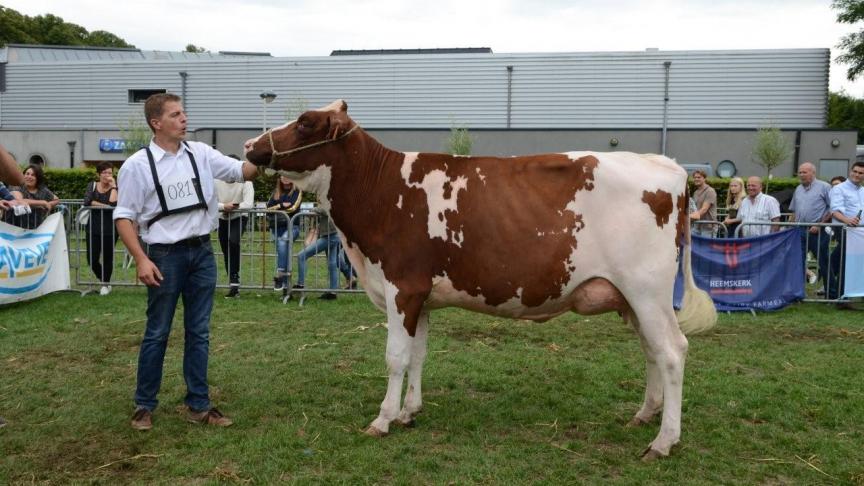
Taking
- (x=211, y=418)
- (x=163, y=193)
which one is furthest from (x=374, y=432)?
(x=163, y=193)

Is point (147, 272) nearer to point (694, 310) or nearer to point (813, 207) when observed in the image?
point (694, 310)

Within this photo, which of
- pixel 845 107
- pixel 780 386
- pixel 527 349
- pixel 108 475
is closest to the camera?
pixel 108 475

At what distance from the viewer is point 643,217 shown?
14.2 ft

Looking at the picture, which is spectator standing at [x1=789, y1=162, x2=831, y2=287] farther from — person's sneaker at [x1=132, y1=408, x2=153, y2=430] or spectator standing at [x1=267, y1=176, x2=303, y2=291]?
person's sneaker at [x1=132, y1=408, x2=153, y2=430]

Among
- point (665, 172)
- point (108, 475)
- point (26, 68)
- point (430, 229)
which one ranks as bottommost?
point (108, 475)

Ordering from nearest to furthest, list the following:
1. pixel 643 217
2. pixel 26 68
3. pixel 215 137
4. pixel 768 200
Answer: pixel 643 217 → pixel 768 200 → pixel 215 137 → pixel 26 68

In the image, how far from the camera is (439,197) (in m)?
4.64

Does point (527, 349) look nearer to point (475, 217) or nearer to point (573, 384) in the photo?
point (573, 384)

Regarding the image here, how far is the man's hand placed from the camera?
4383mm

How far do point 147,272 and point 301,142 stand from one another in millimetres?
1364

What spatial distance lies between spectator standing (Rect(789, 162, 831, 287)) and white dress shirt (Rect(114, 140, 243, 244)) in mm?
9224

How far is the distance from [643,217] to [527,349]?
3134 mm

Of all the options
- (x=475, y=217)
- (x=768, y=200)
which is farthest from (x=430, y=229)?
(x=768, y=200)

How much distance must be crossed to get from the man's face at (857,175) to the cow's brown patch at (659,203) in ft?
24.9
